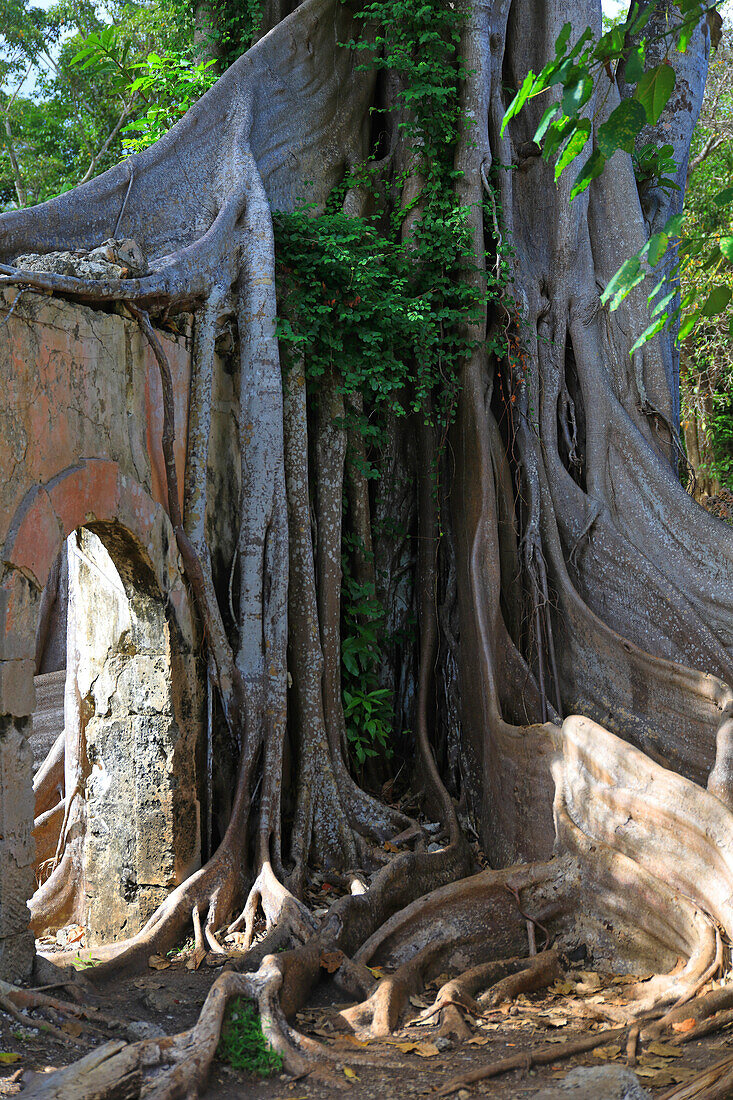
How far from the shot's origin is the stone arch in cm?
334

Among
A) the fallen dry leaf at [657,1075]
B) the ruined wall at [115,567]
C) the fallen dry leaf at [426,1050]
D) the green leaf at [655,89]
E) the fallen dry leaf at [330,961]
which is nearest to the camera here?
the green leaf at [655,89]

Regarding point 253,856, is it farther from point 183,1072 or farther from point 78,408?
point 78,408

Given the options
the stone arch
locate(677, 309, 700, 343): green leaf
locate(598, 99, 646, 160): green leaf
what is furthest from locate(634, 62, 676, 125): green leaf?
the stone arch

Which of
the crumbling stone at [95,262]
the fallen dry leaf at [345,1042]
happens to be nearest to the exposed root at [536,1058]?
the fallen dry leaf at [345,1042]

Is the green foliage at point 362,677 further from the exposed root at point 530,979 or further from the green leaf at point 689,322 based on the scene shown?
the green leaf at point 689,322

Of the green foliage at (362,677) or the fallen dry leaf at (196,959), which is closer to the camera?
the fallen dry leaf at (196,959)

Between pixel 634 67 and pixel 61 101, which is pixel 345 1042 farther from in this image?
pixel 61 101

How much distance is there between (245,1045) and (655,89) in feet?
9.99

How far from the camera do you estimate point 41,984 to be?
3.32 m

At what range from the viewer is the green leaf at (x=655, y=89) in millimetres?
2199

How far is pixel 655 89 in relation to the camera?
2223 millimetres

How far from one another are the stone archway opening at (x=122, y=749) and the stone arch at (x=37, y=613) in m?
0.01

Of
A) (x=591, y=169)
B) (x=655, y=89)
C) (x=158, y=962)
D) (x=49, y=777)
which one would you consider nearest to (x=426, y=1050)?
(x=158, y=962)

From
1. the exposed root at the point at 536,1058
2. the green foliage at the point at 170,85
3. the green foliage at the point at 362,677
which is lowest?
the exposed root at the point at 536,1058
